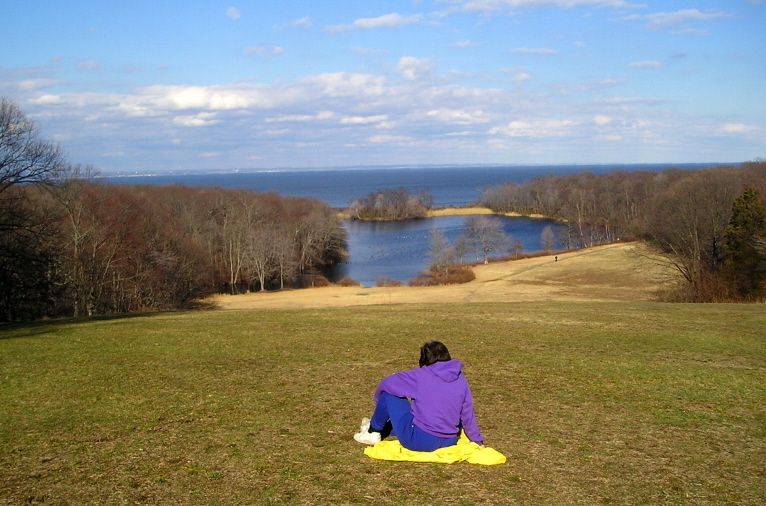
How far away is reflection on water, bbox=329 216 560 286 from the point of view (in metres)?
73.8

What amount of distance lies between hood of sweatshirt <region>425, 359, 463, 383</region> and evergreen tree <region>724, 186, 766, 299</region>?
31567mm

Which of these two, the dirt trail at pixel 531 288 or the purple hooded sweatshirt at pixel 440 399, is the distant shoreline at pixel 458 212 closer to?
the dirt trail at pixel 531 288

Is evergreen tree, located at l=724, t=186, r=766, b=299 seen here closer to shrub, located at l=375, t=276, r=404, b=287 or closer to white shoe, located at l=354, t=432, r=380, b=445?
shrub, located at l=375, t=276, r=404, b=287

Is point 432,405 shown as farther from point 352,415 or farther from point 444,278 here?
point 444,278

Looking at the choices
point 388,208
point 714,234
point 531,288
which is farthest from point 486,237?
point 388,208

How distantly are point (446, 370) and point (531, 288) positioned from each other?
4781 cm

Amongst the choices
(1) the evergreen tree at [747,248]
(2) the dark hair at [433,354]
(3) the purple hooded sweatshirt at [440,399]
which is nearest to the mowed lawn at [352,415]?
(3) the purple hooded sweatshirt at [440,399]

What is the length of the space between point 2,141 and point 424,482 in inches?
971

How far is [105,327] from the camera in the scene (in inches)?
659

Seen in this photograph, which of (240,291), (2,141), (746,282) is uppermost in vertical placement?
(2,141)

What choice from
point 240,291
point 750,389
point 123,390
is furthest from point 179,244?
point 750,389

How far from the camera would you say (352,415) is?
27.3 feet

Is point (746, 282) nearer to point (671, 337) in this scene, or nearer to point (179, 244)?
point (671, 337)

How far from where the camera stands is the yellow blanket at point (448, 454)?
6.50 metres
